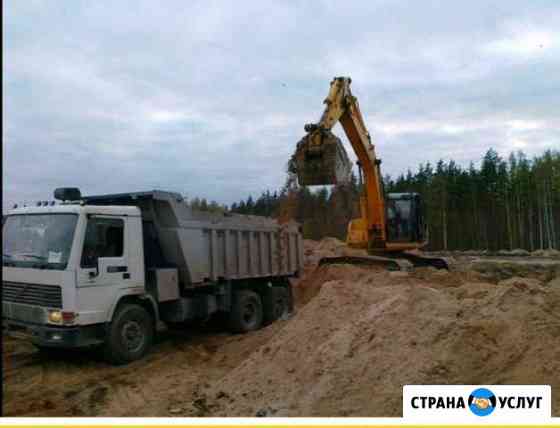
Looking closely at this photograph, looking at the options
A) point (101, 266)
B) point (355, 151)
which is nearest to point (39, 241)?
point (101, 266)

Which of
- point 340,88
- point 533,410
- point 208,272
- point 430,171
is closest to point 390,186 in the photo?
point 430,171

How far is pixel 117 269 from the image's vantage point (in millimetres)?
7898

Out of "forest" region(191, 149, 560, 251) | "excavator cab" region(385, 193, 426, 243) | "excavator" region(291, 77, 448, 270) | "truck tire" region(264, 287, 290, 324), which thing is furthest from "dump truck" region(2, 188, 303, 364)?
"forest" region(191, 149, 560, 251)

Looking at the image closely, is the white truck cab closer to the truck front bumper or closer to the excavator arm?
the truck front bumper

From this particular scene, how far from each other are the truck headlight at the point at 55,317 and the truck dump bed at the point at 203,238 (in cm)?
219

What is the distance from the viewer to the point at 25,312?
7465 millimetres

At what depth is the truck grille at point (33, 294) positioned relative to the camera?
7.23m

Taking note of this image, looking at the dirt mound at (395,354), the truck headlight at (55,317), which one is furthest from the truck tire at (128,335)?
the dirt mound at (395,354)

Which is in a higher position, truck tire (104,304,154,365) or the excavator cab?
the excavator cab

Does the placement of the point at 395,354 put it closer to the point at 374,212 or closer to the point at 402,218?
the point at 374,212

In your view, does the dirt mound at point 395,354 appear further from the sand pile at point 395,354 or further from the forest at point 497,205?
the forest at point 497,205

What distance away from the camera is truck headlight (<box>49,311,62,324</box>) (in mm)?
7176

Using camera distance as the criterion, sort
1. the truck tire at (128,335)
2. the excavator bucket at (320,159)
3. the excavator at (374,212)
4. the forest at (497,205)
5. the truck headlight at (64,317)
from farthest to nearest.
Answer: the forest at (497,205) → the excavator at (374,212) → the excavator bucket at (320,159) → the truck tire at (128,335) → the truck headlight at (64,317)

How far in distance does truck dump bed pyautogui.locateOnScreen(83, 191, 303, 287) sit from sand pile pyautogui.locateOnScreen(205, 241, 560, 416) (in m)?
2.43
